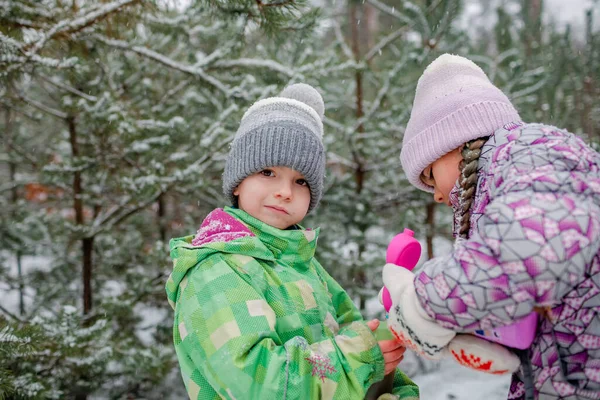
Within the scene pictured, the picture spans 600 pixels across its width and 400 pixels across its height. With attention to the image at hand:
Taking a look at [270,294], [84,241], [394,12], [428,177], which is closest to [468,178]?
[428,177]

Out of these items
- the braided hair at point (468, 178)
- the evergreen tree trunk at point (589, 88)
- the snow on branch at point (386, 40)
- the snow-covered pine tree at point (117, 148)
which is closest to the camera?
the braided hair at point (468, 178)

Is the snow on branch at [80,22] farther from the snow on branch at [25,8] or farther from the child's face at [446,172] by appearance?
the child's face at [446,172]


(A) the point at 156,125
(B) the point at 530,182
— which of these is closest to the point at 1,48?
(A) the point at 156,125

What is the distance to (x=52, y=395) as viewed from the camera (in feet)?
8.64

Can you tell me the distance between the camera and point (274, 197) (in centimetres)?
176

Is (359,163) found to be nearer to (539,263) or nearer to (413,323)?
(413,323)

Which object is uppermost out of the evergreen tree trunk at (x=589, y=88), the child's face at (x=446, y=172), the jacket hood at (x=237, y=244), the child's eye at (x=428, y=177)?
the evergreen tree trunk at (x=589, y=88)

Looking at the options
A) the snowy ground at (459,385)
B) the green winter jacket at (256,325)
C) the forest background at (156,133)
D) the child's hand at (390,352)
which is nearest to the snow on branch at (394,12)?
the forest background at (156,133)

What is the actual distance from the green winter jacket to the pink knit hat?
22.0 inches

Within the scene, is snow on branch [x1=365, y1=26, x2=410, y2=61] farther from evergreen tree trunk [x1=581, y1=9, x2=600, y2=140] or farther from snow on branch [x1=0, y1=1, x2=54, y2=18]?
snow on branch [x1=0, y1=1, x2=54, y2=18]

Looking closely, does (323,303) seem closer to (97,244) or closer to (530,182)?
(530,182)

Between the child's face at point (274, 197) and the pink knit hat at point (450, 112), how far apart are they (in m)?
0.45

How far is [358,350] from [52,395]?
2109 mm

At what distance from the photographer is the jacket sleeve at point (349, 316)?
1.78 m
